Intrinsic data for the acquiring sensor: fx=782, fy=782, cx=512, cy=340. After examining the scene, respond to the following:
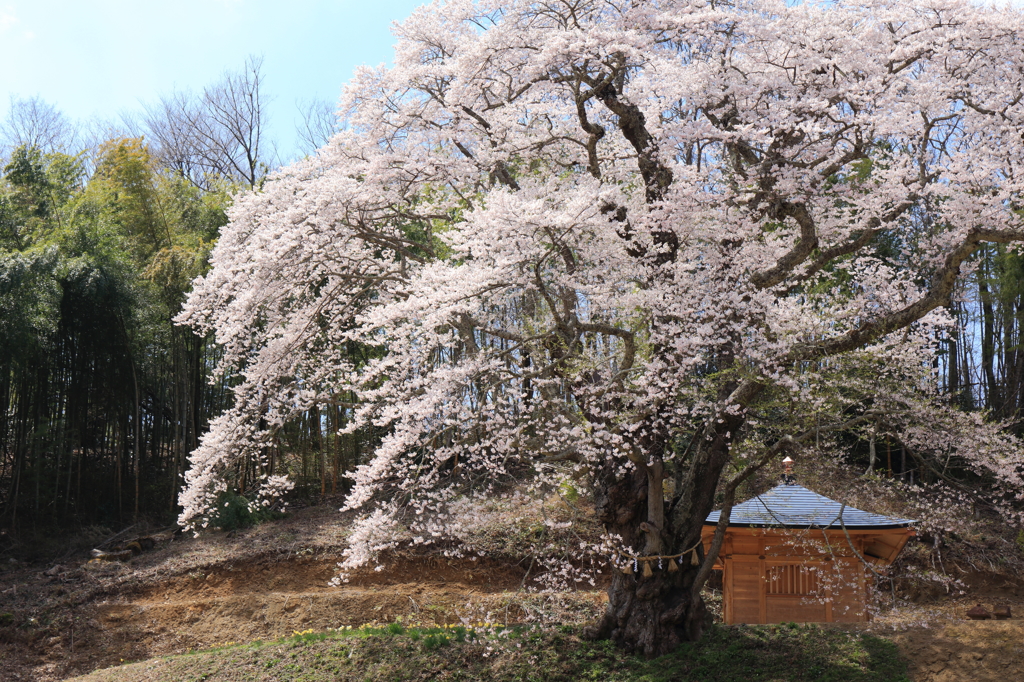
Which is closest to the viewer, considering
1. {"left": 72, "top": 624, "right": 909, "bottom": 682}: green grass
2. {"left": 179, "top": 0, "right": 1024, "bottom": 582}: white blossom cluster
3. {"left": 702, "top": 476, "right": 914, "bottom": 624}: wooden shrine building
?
{"left": 179, "top": 0, "right": 1024, "bottom": 582}: white blossom cluster

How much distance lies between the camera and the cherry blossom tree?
5.36 m

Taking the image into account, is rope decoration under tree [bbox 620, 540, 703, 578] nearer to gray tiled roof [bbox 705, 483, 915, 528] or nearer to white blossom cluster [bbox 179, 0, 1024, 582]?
white blossom cluster [bbox 179, 0, 1024, 582]

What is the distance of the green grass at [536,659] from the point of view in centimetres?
589

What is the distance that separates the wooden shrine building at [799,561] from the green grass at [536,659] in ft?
2.09

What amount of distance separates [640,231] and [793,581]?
3.79m

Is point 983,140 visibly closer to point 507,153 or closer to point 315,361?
point 507,153

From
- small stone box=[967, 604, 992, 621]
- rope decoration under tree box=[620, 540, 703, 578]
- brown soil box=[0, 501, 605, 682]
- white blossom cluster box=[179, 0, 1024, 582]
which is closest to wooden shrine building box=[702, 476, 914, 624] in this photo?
rope decoration under tree box=[620, 540, 703, 578]

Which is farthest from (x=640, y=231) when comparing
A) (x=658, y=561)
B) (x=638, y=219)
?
(x=658, y=561)

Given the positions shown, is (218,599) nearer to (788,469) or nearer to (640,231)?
(788,469)

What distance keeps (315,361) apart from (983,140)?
5.92m

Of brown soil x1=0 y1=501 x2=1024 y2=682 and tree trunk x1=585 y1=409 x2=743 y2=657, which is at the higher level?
tree trunk x1=585 y1=409 x2=743 y2=657

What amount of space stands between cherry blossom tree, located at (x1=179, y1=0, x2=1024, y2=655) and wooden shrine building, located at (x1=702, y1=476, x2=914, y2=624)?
0.67m

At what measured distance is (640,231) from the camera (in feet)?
19.5

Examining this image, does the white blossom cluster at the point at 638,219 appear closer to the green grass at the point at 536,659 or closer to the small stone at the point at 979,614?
the green grass at the point at 536,659
